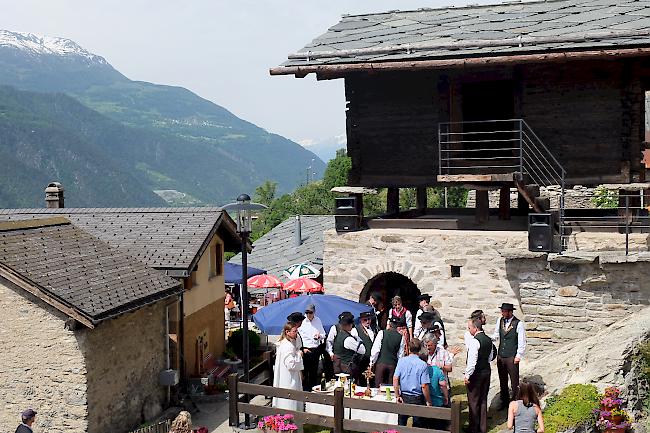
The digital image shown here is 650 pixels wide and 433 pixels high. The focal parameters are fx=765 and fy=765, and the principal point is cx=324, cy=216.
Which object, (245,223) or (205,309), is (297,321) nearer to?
(245,223)

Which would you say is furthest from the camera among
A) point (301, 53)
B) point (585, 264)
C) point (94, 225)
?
point (94, 225)

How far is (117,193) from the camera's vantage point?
189 metres

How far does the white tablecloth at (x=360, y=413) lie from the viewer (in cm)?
1102

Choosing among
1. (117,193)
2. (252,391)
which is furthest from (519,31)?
(117,193)

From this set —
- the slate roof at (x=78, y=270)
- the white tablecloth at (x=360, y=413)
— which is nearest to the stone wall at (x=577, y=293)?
the white tablecloth at (x=360, y=413)

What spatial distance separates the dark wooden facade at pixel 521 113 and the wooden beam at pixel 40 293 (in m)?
7.78

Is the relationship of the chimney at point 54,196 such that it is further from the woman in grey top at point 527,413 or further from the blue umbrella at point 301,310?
the woman in grey top at point 527,413

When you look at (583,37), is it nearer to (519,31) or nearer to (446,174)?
(519,31)

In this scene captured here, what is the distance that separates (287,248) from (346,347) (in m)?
18.6

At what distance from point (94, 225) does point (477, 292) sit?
8.71m

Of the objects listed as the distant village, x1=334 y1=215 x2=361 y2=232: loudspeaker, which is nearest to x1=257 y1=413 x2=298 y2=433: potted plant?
the distant village

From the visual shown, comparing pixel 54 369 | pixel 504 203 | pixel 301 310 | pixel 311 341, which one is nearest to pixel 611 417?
pixel 311 341

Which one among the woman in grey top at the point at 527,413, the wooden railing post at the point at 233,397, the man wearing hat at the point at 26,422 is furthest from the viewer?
the wooden railing post at the point at 233,397

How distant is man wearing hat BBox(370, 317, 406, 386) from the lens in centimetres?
1148
